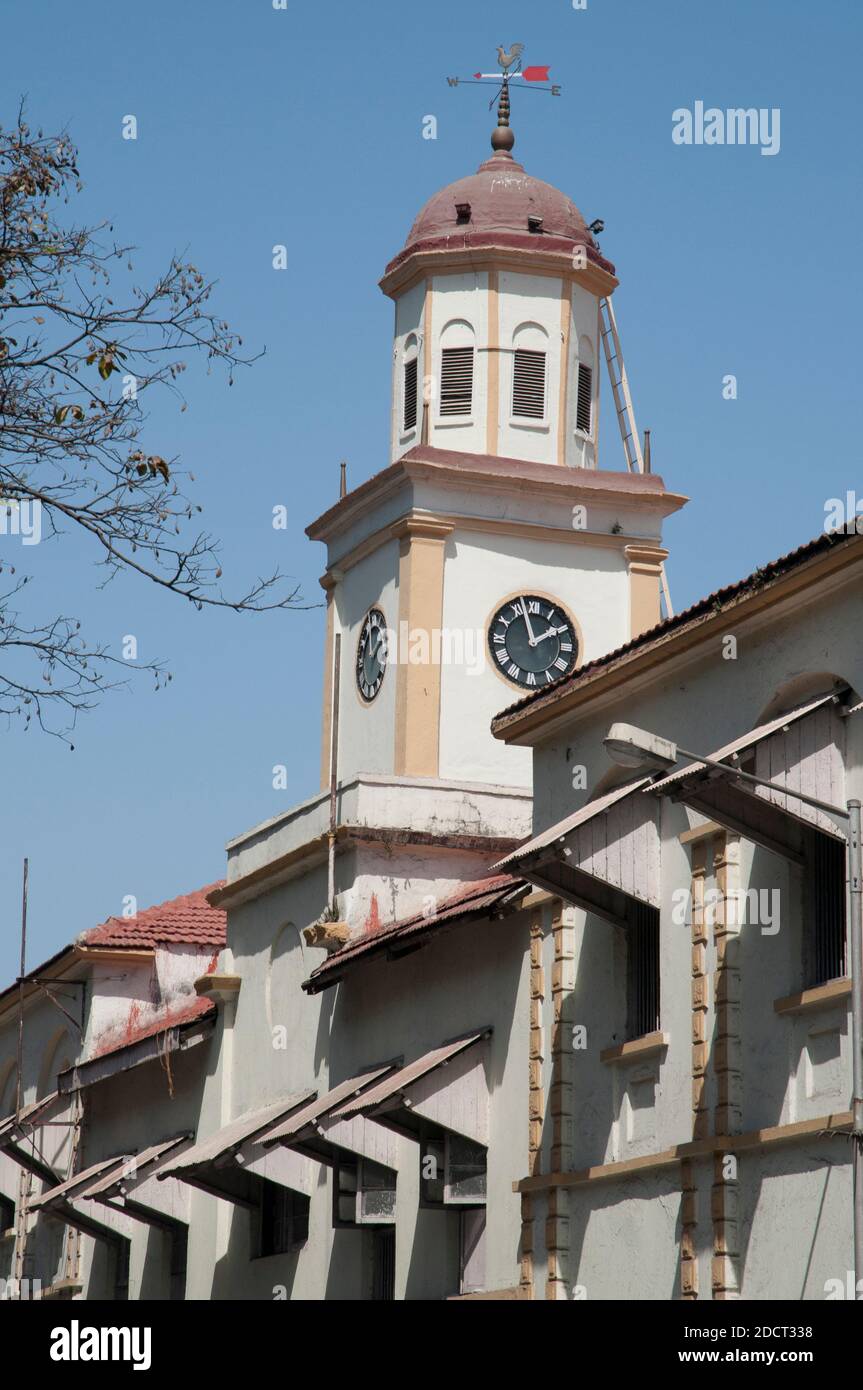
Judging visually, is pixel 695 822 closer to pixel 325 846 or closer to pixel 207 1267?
pixel 325 846

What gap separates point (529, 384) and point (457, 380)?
1.14 m

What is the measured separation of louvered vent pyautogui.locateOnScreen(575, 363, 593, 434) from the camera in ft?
129

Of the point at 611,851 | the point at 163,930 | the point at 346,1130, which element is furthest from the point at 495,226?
the point at 611,851

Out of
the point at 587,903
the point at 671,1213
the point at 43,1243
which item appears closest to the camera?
the point at 671,1213

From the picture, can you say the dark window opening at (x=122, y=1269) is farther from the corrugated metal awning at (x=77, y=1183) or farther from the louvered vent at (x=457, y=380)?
the louvered vent at (x=457, y=380)

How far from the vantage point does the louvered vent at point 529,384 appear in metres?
38.7

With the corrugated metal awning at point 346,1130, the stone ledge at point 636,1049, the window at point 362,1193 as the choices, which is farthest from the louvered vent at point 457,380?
the stone ledge at point 636,1049

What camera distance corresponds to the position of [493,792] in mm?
29750

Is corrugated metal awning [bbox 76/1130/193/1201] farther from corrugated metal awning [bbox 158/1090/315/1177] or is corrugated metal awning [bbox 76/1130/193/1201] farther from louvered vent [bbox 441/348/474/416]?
louvered vent [bbox 441/348/474/416]

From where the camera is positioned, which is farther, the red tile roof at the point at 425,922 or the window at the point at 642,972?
the red tile roof at the point at 425,922

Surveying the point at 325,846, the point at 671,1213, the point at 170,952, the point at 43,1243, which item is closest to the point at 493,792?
the point at 325,846

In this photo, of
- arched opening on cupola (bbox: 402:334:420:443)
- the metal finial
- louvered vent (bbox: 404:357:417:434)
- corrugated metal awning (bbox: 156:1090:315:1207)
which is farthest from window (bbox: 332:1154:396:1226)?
the metal finial

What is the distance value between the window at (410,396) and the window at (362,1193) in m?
14.9
